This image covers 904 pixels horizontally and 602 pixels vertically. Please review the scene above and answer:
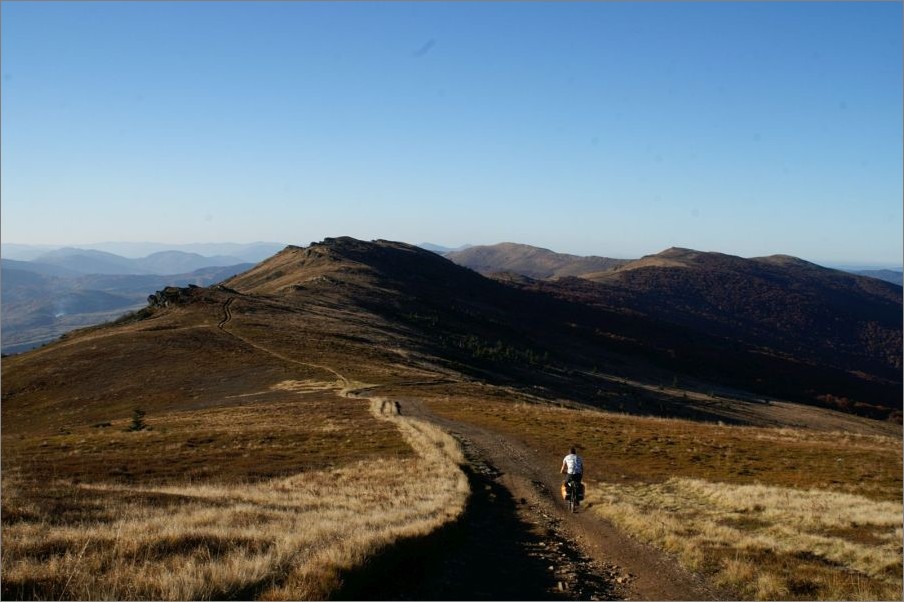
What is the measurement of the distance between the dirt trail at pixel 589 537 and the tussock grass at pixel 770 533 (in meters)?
0.57

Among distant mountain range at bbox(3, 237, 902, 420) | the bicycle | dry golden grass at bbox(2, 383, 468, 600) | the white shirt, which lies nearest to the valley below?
dry golden grass at bbox(2, 383, 468, 600)

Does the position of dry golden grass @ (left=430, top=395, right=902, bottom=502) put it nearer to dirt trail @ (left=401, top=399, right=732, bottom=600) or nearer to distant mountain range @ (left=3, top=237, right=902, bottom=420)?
dirt trail @ (left=401, top=399, right=732, bottom=600)

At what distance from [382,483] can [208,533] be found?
1133 centimetres

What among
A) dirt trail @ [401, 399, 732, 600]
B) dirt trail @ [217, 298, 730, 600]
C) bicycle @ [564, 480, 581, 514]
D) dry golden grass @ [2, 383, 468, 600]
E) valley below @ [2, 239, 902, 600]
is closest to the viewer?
dry golden grass @ [2, 383, 468, 600]

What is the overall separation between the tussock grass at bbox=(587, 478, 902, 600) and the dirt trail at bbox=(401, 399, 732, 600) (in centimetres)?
57

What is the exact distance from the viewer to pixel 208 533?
11.4m

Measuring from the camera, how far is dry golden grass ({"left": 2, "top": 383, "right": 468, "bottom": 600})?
8.69m

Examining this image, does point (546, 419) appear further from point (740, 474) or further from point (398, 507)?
point (398, 507)

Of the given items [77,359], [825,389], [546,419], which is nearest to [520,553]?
[546,419]

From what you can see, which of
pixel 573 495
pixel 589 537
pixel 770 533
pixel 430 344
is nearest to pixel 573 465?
pixel 573 495

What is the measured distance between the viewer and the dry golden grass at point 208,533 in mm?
8688

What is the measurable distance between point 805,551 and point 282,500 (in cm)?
1481

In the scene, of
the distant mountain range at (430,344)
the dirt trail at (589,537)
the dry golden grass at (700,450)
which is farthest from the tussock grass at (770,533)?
the distant mountain range at (430,344)

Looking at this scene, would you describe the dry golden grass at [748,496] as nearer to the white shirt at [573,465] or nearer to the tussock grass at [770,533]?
the tussock grass at [770,533]
